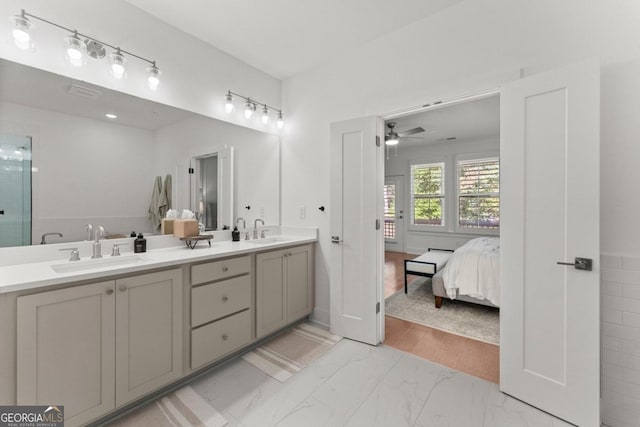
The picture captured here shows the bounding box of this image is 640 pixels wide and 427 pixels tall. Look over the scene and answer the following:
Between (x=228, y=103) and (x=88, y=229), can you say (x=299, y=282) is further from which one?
(x=228, y=103)

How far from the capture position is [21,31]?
1.54 meters

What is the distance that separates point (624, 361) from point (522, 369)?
497mm

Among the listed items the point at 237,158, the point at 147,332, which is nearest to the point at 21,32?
the point at 237,158

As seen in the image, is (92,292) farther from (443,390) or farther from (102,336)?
(443,390)

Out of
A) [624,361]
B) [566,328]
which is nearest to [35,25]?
[566,328]

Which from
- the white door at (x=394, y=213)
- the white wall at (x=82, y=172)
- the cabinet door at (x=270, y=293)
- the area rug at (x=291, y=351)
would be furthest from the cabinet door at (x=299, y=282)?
the white door at (x=394, y=213)

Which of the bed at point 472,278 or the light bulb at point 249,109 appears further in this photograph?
the bed at point 472,278

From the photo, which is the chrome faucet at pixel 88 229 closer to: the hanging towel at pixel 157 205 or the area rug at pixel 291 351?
the hanging towel at pixel 157 205

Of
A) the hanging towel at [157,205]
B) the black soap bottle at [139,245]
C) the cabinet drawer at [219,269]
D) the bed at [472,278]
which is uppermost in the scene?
the hanging towel at [157,205]

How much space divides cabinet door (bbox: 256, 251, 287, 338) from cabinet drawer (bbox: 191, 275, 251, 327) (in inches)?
5.3

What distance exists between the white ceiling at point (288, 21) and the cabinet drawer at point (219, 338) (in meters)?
2.47

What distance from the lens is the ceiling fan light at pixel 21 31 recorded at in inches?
60.1

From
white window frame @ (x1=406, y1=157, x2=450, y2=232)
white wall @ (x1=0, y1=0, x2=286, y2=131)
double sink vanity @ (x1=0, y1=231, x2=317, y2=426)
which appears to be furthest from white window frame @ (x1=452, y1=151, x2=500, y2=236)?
double sink vanity @ (x1=0, y1=231, x2=317, y2=426)

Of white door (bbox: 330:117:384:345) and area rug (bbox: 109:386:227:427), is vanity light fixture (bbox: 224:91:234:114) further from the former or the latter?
area rug (bbox: 109:386:227:427)
